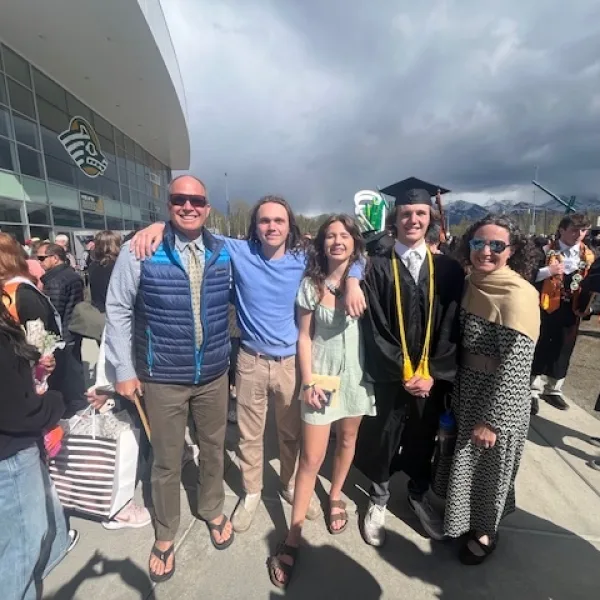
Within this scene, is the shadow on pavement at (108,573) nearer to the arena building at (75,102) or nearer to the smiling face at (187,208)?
the smiling face at (187,208)

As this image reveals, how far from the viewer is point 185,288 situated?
6.49ft

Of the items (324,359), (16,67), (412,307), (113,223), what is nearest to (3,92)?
(16,67)

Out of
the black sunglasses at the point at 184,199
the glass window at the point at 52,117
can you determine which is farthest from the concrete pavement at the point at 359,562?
the glass window at the point at 52,117

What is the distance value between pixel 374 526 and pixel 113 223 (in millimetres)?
17637

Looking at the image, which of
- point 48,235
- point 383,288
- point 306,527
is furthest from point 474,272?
point 48,235

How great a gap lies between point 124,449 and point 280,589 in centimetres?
130

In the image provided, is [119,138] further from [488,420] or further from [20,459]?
[488,420]

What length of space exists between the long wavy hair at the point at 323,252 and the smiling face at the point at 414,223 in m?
0.26

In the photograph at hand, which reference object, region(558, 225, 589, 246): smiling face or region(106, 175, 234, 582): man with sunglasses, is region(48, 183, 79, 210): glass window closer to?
region(106, 175, 234, 582): man with sunglasses

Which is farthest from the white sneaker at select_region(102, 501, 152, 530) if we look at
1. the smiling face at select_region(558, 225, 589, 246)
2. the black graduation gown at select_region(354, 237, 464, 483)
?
the smiling face at select_region(558, 225, 589, 246)

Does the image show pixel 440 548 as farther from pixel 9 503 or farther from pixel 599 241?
pixel 599 241

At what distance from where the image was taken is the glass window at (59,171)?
463 inches

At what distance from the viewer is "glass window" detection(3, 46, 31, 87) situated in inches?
399

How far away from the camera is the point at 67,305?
398 cm
